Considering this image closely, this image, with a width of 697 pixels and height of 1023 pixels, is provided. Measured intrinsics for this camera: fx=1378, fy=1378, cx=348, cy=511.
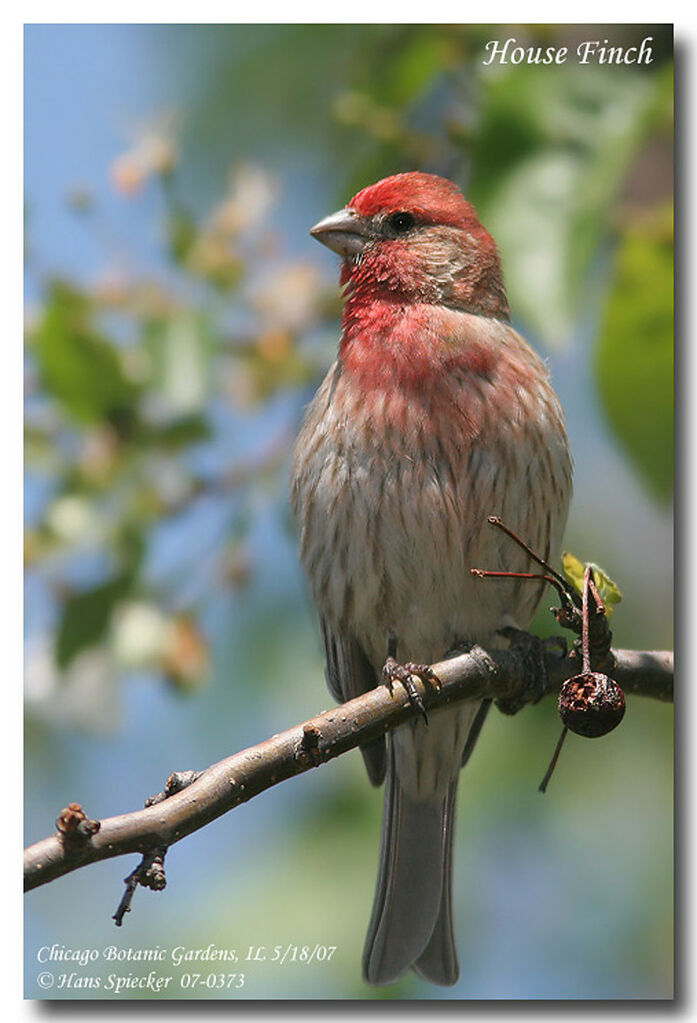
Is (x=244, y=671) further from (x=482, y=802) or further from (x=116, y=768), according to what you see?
(x=482, y=802)

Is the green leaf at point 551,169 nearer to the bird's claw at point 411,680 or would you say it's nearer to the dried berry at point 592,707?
the bird's claw at point 411,680

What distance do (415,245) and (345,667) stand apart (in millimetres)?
1052

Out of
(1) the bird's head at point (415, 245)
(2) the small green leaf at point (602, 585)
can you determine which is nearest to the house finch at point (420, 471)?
(1) the bird's head at point (415, 245)

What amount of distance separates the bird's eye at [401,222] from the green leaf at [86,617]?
1.15 m

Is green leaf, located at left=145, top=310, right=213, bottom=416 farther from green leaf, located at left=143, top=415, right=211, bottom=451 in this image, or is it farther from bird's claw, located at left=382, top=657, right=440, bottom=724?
bird's claw, located at left=382, top=657, right=440, bottom=724

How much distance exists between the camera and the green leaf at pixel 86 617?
3488 millimetres

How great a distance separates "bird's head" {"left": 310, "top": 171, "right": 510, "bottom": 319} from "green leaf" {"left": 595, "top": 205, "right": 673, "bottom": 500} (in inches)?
12.3

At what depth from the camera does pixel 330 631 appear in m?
3.38

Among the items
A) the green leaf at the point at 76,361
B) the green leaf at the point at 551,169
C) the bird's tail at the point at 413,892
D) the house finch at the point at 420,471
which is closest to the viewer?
the house finch at the point at 420,471

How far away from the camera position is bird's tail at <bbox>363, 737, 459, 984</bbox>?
343cm

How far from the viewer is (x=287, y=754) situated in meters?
2.32

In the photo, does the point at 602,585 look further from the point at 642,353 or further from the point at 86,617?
the point at 86,617

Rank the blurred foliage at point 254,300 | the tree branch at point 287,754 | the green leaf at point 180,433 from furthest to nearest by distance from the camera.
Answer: the green leaf at point 180,433 → the blurred foliage at point 254,300 → the tree branch at point 287,754
